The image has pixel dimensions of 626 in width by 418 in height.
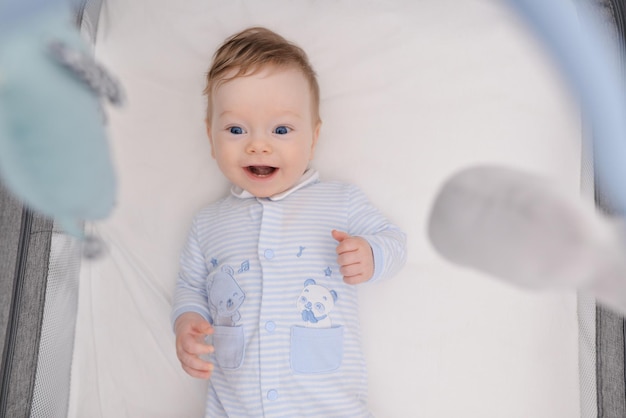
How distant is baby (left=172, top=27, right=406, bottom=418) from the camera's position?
3.01ft

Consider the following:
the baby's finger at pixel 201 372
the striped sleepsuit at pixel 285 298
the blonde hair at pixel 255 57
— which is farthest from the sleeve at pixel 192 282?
the blonde hair at pixel 255 57

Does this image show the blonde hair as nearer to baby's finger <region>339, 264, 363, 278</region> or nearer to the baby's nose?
the baby's nose

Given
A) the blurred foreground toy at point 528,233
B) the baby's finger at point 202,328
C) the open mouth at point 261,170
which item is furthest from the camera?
the open mouth at point 261,170

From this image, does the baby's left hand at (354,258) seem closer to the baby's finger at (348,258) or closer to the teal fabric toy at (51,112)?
the baby's finger at (348,258)

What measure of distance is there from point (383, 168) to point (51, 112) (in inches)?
27.0

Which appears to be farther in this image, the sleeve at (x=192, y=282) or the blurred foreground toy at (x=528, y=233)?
the sleeve at (x=192, y=282)

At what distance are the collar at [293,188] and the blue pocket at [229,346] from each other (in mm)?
211

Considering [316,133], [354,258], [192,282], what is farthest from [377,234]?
[192,282]

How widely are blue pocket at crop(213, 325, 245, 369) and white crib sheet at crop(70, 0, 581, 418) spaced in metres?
0.15

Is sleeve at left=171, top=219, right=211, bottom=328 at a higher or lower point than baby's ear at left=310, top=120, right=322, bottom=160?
lower

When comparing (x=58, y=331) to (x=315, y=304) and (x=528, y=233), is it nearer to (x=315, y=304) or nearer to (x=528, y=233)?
(x=315, y=304)

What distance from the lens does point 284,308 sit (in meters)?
0.93

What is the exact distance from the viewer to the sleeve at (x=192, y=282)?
998 millimetres

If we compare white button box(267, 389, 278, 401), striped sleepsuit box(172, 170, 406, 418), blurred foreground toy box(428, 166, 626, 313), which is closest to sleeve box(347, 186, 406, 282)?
striped sleepsuit box(172, 170, 406, 418)
